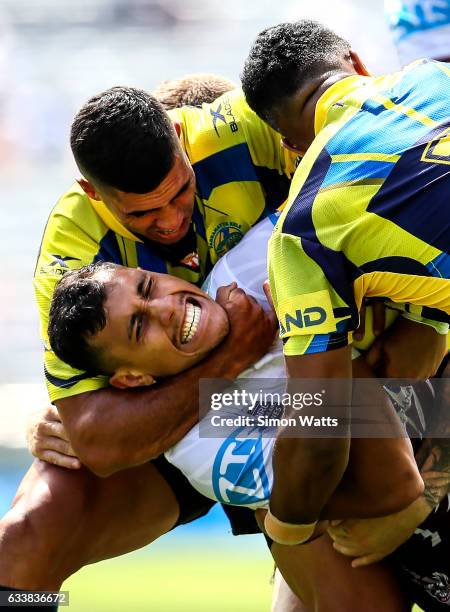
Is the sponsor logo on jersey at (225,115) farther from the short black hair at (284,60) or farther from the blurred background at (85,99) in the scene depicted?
the blurred background at (85,99)

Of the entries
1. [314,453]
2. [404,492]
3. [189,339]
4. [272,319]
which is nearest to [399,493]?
[404,492]

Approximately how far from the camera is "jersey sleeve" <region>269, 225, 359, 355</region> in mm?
2924

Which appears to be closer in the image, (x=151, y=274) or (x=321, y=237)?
(x=321, y=237)

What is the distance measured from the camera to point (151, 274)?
3521 mm

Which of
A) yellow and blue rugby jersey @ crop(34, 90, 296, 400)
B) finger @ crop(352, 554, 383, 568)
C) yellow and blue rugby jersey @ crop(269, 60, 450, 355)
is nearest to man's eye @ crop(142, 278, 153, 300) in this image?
yellow and blue rugby jersey @ crop(34, 90, 296, 400)

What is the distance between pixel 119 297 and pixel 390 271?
3.00 ft

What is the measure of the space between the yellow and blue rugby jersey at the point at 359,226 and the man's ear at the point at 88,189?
38.1 inches

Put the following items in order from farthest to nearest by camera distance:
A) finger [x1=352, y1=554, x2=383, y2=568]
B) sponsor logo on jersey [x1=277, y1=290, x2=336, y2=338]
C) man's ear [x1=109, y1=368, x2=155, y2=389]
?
finger [x1=352, y1=554, x2=383, y2=568], man's ear [x1=109, y1=368, x2=155, y2=389], sponsor logo on jersey [x1=277, y1=290, x2=336, y2=338]

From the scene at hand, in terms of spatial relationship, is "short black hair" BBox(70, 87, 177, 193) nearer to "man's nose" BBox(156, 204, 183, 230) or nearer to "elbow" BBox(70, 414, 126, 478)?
"man's nose" BBox(156, 204, 183, 230)

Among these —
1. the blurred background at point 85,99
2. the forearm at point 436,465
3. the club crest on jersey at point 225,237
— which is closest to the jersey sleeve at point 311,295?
the forearm at point 436,465

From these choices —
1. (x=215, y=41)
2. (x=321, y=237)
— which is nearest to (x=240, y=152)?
(x=321, y=237)

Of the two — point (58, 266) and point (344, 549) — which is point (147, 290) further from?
point (344, 549)

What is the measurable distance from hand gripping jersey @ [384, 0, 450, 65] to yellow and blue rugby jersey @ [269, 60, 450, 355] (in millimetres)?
1464

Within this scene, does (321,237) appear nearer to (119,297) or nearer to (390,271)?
(390,271)
